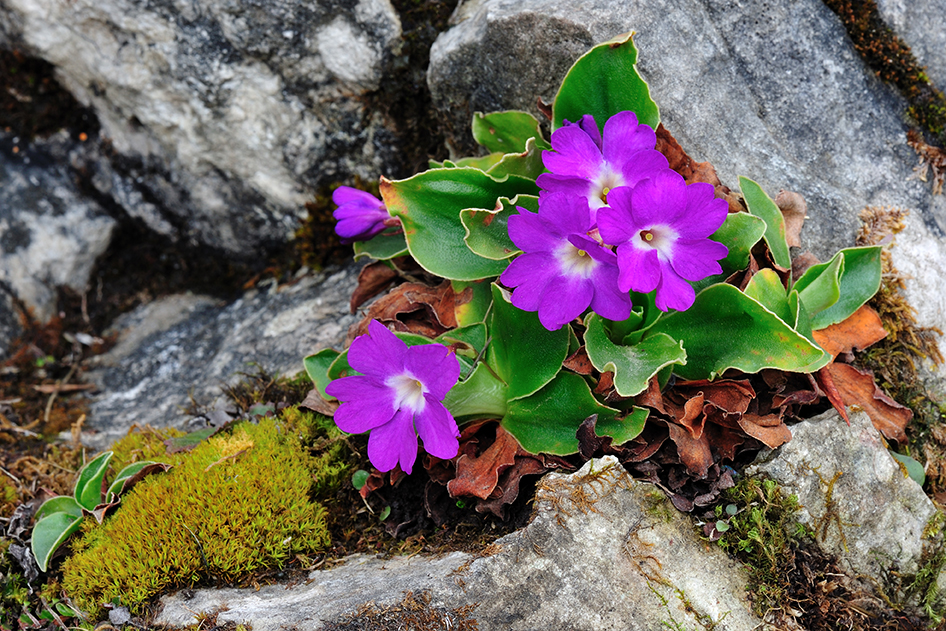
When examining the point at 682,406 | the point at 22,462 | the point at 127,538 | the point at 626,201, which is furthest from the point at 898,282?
the point at 22,462

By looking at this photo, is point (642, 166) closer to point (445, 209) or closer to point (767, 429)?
point (445, 209)

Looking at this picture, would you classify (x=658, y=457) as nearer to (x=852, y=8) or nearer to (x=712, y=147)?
(x=712, y=147)

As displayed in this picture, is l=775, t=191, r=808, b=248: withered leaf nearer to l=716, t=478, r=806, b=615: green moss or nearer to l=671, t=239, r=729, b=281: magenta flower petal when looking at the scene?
l=671, t=239, r=729, b=281: magenta flower petal

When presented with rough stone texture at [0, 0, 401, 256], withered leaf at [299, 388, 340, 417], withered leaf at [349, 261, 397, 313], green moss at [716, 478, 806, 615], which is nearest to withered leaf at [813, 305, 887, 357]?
green moss at [716, 478, 806, 615]

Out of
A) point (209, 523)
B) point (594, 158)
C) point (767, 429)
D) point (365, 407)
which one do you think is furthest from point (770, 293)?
point (209, 523)

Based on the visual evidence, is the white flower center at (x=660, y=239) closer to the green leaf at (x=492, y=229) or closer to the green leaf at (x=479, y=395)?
the green leaf at (x=492, y=229)
